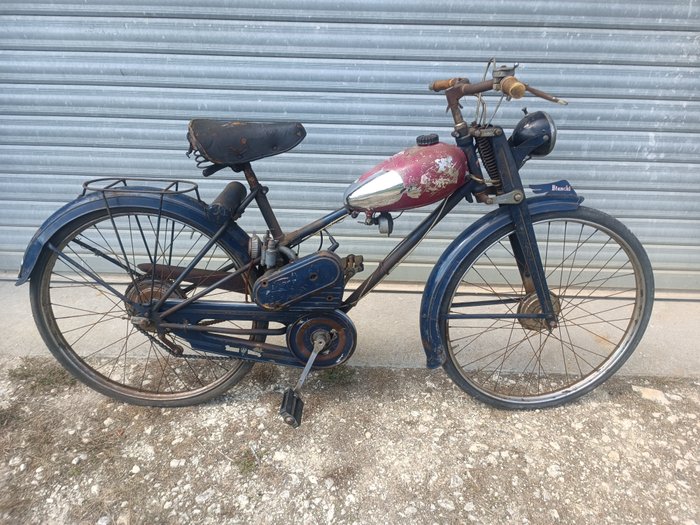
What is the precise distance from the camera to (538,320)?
2152mm

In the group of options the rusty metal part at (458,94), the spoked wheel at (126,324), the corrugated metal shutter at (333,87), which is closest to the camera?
the rusty metal part at (458,94)

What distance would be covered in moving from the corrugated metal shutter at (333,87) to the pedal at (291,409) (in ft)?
4.95

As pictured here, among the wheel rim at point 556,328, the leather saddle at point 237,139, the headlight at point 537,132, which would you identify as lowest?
the wheel rim at point 556,328

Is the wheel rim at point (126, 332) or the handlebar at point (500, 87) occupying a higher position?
the handlebar at point (500, 87)

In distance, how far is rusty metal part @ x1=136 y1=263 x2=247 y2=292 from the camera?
209 cm

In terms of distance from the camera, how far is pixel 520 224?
6.36 ft

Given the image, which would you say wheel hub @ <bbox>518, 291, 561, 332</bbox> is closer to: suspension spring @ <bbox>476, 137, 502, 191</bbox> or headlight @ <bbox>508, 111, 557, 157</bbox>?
suspension spring @ <bbox>476, 137, 502, 191</bbox>

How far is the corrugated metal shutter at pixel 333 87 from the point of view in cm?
271

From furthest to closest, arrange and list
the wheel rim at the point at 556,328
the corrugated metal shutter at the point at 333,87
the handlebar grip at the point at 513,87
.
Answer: the corrugated metal shutter at the point at 333,87
the wheel rim at the point at 556,328
the handlebar grip at the point at 513,87

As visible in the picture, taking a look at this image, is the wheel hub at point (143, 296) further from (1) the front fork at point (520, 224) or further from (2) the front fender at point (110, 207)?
(1) the front fork at point (520, 224)

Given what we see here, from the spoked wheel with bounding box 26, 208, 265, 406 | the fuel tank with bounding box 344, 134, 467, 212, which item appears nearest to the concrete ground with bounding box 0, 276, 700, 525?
the spoked wheel with bounding box 26, 208, 265, 406

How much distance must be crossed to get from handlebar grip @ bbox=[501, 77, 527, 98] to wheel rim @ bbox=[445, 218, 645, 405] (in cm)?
65

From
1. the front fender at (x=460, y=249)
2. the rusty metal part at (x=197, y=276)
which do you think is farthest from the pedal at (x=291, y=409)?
the front fender at (x=460, y=249)

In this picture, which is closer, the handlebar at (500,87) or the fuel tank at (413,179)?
the handlebar at (500,87)
